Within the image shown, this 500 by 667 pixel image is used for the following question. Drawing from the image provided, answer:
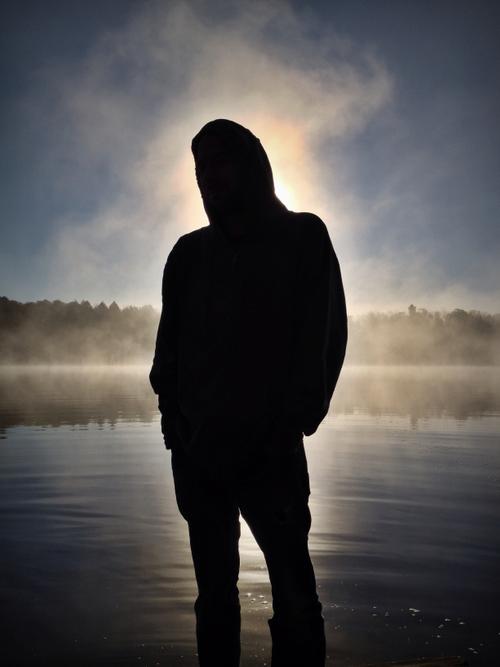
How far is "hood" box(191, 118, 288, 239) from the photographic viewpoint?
253 centimetres

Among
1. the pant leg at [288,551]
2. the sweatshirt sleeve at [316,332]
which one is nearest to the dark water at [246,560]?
the pant leg at [288,551]

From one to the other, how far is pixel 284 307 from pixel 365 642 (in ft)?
8.66

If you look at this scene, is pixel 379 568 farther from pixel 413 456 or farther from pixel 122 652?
pixel 413 456

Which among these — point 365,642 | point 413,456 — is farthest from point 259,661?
point 413,456

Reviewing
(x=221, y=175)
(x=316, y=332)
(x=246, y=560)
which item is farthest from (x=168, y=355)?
(x=246, y=560)

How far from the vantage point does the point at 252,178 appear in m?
2.54

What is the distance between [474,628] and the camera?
13.1 ft

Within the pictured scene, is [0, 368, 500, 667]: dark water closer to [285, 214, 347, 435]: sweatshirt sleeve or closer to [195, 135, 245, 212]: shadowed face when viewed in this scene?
[285, 214, 347, 435]: sweatshirt sleeve

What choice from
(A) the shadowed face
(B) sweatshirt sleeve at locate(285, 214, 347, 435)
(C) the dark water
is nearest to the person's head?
(A) the shadowed face

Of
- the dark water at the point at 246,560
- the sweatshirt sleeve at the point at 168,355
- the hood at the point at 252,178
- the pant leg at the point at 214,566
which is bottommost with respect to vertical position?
the dark water at the point at 246,560

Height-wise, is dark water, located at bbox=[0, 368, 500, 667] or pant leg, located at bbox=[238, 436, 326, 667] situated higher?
pant leg, located at bbox=[238, 436, 326, 667]

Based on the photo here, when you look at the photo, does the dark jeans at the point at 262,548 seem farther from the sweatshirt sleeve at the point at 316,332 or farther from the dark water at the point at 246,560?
the dark water at the point at 246,560

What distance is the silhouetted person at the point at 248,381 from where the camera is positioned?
225 cm

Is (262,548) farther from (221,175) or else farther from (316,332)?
(221,175)
